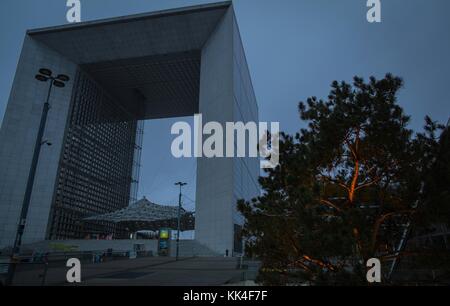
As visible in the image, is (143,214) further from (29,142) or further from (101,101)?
(101,101)

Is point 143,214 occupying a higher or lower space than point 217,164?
lower

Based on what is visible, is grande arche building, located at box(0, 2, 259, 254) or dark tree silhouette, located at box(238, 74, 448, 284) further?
grande arche building, located at box(0, 2, 259, 254)

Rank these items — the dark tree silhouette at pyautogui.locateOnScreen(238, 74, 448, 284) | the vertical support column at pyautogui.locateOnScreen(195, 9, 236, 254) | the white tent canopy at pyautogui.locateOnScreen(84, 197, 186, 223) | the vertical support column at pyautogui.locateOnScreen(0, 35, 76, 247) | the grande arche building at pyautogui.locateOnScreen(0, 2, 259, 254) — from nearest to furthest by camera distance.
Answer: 1. the dark tree silhouette at pyautogui.locateOnScreen(238, 74, 448, 284)
2. the vertical support column at pyautogui.locateOnScreen(195, 9, 236, 254)
3. the grande arche building at pyautogui.locateOnScreen(0, 2, 259, 254)
4. the vertical support column at pyautogui.locateOnScreen(0, 35, 76, 247)
5. the white tent canopy at pyautogui.locateOnScreen(84, 197, 186, 223)

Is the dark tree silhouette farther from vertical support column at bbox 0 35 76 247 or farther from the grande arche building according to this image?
vertical support column at bbox 0 35 76 247

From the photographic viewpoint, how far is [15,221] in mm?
52969

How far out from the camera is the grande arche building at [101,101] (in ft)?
173

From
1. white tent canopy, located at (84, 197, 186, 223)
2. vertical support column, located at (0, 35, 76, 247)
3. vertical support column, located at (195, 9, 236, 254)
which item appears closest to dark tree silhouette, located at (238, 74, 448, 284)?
vertical support column, located at (195, 9, 236, 254)

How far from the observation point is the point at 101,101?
77.1 m

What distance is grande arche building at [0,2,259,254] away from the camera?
173 ft

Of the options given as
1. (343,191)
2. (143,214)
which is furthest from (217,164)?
(343,191)

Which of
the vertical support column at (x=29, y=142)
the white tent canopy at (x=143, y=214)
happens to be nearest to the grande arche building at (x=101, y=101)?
the vertical support column at (x=29, y=142)

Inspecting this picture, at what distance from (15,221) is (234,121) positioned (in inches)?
1559

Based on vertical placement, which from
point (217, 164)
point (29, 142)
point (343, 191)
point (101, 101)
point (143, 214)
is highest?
point (101, 101)

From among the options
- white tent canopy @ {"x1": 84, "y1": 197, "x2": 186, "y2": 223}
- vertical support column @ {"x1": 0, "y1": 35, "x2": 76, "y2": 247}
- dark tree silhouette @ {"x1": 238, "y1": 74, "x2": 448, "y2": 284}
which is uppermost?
vertical support column @ {"x1": 0, "y1": 35, "x2": 76, "y2": 247}
